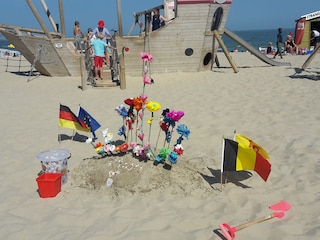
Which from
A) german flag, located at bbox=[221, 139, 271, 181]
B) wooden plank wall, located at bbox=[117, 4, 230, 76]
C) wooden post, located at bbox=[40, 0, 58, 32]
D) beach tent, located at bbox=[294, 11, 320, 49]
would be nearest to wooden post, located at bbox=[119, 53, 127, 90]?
wooden plank wall, located at bbox=[117, 4, 230, 76]

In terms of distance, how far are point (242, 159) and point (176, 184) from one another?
2.66 ft

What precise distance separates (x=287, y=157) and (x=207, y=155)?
1.08m

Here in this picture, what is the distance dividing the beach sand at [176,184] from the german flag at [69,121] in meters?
0.36

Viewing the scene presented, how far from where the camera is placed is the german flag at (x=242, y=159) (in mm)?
3555

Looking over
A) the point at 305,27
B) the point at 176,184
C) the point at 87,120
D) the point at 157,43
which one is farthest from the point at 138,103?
the point at 305,27

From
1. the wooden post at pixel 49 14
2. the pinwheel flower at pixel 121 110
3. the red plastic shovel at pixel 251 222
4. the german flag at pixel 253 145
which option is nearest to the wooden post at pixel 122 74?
the wooden post at pixel 49 14

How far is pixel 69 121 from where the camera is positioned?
5094 millimetres

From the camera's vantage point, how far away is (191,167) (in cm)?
432

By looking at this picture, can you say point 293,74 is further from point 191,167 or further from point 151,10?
point 191,167

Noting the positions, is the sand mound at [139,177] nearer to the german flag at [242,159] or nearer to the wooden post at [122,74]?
the german flag at [242,159]

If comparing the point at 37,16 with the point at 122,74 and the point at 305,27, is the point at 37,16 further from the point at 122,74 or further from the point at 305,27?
the point at 305,27

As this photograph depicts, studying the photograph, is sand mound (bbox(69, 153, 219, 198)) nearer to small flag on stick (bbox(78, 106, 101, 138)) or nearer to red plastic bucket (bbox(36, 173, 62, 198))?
red plastic bucket (bbox(36, 173, 62, 198))

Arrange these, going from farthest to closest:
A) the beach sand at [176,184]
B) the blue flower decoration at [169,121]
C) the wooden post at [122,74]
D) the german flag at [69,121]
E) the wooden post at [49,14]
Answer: the wooden post at [49,14], the wooden post at [122,74], the german flag at [69,121], the blue flower decoration at [169,121], the beach sand at [176,184]

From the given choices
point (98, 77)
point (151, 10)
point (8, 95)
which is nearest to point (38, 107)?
point (8, 95)
